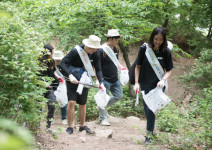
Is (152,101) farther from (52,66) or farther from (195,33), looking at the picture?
(195,33)

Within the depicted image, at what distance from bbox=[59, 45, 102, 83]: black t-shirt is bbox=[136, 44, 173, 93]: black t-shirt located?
3.29 ft

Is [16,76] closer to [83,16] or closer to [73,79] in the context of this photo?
[73,79]

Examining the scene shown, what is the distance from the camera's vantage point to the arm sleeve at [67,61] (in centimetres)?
494

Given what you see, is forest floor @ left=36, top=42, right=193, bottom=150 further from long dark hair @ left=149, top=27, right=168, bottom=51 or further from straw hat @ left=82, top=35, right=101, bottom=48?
straw hat @ left=82, top=35, right=101, bottom=48

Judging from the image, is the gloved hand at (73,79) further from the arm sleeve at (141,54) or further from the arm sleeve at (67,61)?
the arm sleeve at (141,54)

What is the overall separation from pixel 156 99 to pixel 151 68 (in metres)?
0.53

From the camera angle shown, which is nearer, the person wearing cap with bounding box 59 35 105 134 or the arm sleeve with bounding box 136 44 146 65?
the arm sleeve with bounding box 136 44 146 65

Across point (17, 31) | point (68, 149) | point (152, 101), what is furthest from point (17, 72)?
point (152, 101)

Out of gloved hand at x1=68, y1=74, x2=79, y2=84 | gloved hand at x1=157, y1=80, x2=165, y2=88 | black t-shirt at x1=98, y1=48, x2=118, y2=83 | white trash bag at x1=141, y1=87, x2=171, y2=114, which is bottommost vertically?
black t-shirt at x1=98, y1=48, x2=118, y2=83

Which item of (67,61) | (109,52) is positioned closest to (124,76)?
(109,52)

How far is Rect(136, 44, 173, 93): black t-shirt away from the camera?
14.9 feet

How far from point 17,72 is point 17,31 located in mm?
624

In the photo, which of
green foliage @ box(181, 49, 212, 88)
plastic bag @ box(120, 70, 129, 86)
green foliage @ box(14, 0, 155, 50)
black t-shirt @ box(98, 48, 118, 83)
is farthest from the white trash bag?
green foliage @ box(181, 49, 212, 88)

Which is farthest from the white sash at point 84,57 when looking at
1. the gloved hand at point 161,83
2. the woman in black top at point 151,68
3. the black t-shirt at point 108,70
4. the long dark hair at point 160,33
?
the gloved hand at point 161,83
